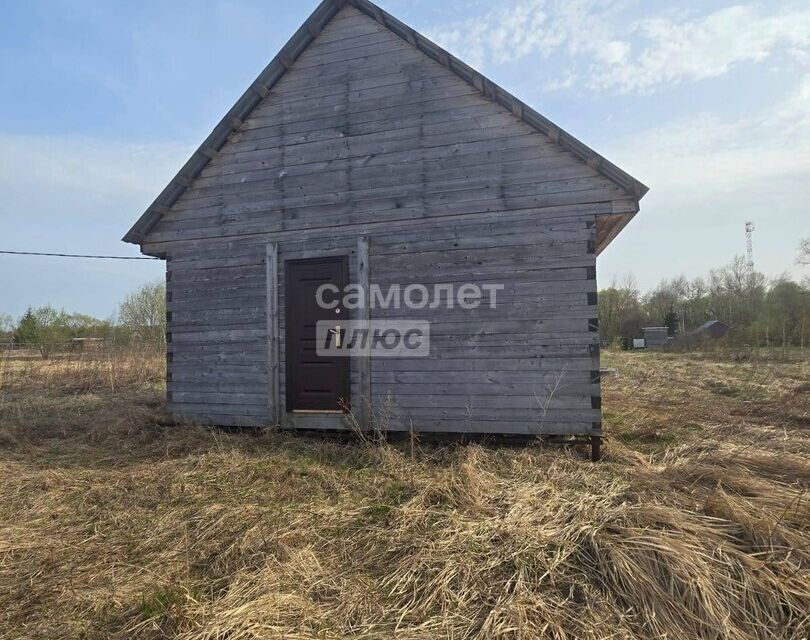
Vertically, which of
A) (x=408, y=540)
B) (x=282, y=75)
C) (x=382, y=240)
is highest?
(x=282, y=75)

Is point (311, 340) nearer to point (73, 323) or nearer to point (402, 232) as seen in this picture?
point (402, 232)

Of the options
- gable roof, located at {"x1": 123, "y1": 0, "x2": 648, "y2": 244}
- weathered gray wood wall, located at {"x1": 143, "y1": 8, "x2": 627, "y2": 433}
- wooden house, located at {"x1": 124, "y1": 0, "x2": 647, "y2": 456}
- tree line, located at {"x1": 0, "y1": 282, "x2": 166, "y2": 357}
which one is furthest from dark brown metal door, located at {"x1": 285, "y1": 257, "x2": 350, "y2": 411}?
tree line, located at {"x1": 0, "y1": 282, "x2": 166, "y2": 357}

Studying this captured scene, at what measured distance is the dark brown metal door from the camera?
287 inches

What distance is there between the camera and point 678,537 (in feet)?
10.7

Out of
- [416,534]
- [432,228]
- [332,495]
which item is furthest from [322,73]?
[416,534]

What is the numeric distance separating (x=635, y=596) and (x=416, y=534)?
159 cm

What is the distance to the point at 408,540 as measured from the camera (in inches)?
144

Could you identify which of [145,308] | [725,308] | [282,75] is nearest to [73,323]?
[145,308]

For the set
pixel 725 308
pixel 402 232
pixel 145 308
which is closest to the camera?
pixel 402 232

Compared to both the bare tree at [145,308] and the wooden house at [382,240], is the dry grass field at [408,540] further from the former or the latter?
the bare tree at [145,308]

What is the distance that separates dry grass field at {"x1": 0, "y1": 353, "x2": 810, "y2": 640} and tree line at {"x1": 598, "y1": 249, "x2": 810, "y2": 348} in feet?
89.6

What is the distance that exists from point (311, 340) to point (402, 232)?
87.8 inches

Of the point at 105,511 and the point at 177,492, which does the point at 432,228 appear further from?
the point at 105,511

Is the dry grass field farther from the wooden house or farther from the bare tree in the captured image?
the bare tree
